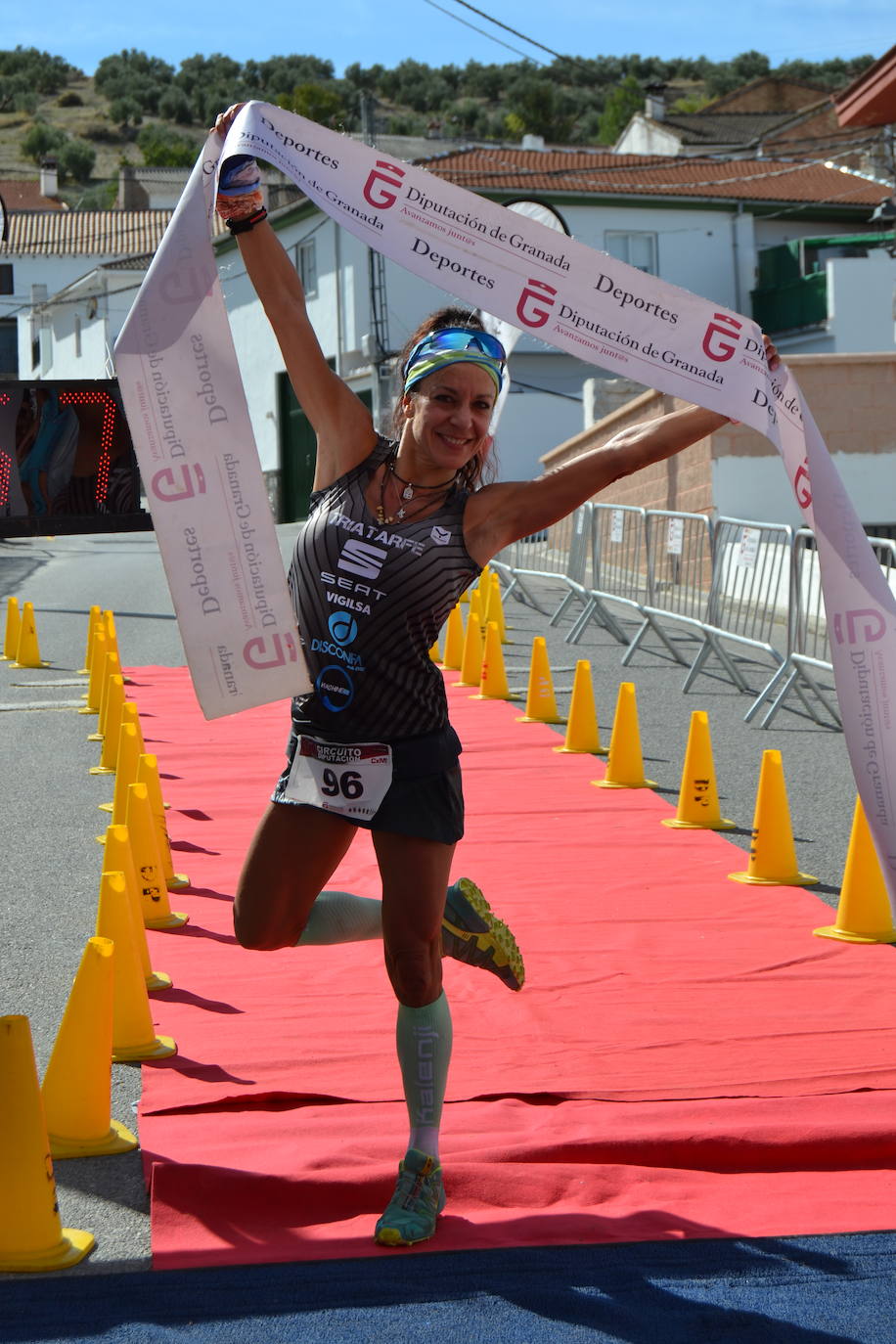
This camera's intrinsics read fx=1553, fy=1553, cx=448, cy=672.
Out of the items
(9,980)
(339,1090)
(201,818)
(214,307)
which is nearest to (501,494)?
(214,307)

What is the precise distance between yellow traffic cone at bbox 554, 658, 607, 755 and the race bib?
6915mm

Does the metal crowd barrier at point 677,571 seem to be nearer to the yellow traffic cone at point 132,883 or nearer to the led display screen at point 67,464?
the yellow traffic cone at point 132,883

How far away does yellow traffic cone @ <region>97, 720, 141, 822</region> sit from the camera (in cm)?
712

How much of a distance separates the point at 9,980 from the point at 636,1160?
2.71 m

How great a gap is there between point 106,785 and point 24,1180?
6.36 meters

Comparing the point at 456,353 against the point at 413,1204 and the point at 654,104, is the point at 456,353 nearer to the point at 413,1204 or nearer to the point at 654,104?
→ the point at 413,1204

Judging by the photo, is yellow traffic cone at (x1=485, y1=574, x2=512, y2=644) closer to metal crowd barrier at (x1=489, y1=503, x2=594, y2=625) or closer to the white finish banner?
metal crowd barrier at (x1=489, y1=503, x2=594, y2=625)

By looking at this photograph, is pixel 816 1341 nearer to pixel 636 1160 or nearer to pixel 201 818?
pixel 636 1160

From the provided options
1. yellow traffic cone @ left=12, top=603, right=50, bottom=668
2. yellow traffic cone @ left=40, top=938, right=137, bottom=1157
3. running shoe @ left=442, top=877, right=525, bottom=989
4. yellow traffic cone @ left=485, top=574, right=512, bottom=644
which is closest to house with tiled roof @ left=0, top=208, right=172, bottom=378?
yellow traffic cone @ left=12, top=603, right=50, bottom=668

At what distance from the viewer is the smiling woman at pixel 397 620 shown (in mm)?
3730

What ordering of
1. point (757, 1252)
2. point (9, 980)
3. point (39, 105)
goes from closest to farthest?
point (757, 1252), point (9, 980), point (39, 105)

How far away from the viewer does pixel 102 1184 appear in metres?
4.04

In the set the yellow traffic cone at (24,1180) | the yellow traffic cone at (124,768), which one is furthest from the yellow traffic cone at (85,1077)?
the yellow traffic cone at (124,768)

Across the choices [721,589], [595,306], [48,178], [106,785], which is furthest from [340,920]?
[48,178]
